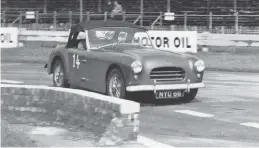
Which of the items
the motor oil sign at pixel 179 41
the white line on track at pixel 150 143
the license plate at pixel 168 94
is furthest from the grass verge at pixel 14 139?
the motor oil sign at pixel 179 41

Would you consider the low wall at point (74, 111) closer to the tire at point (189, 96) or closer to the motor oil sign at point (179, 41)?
the tire at point (189, 96)

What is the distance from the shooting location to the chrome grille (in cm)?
1228

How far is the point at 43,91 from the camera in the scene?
10.4 meters

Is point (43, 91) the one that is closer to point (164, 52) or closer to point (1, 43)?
point (164, 52)

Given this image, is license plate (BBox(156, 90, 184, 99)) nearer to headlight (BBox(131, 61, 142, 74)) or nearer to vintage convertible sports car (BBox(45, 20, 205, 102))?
vintage convertible sports car (BBox(45, 20, 205, 102))

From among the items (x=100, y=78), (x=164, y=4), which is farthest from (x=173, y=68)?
(x=164, y=4)

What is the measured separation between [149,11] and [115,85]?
21.1m

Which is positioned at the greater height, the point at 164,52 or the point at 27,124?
the point at 164,52

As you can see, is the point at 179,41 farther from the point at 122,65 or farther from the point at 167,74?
the point at 122,65

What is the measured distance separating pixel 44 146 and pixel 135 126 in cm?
114

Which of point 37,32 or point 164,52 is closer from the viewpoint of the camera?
point 164,52

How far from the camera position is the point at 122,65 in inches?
478

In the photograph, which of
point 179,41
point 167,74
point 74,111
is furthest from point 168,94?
point 179,41

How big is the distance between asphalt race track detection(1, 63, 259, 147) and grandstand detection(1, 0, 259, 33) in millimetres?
12927
